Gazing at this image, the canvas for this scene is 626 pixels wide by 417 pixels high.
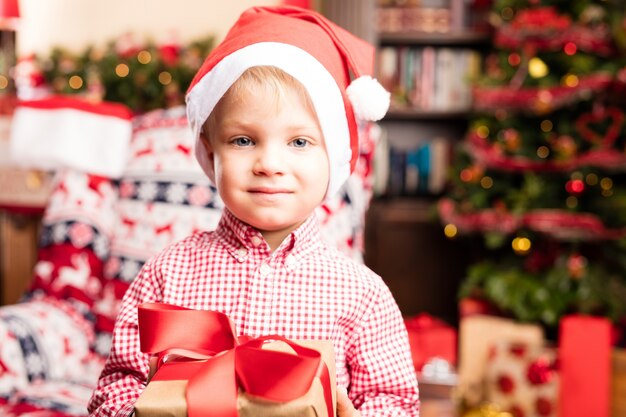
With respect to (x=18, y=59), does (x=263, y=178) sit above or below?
below

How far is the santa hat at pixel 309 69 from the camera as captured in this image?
91 centimetres

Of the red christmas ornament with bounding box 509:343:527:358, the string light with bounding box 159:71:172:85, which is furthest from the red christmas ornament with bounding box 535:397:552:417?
the string light with bounding box 159:71:172:85

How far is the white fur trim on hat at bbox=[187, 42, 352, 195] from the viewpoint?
0.90 m

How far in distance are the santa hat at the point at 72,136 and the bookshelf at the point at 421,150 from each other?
5.11 ft

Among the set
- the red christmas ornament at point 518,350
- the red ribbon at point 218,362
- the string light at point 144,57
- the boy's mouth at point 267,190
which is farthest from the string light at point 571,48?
the red ribbon at point 218,362

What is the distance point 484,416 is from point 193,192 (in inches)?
46.3

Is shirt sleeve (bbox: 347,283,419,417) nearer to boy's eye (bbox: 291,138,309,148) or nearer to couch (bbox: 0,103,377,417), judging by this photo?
boy's eye (bbox: 291,138,309,148)

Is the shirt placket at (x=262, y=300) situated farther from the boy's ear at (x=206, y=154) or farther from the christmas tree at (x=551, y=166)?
the christmas tree at (x=551, y=166)

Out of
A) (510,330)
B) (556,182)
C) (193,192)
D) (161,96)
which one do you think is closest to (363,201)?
(193,192)

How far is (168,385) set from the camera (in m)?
0.75

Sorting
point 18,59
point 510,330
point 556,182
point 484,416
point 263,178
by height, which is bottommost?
point 484,416

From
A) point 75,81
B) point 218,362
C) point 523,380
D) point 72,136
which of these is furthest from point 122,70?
point 218,362

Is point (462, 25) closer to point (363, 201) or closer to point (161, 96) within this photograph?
point (161, 96)

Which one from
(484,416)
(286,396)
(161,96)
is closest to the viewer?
(286,396)
